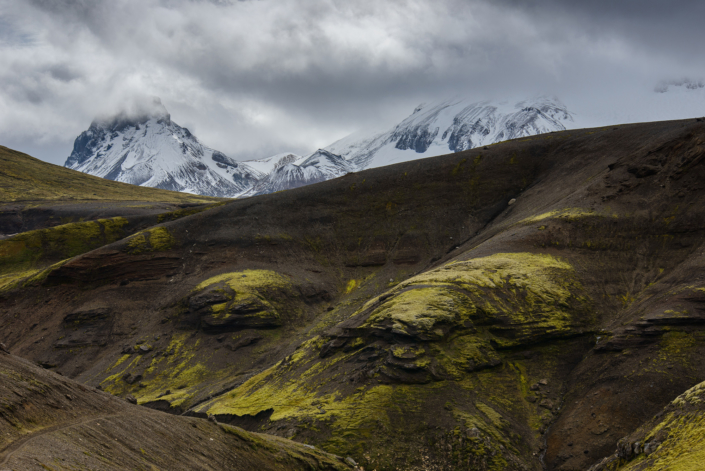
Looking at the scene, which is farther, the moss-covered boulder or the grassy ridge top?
the grassy ridge top

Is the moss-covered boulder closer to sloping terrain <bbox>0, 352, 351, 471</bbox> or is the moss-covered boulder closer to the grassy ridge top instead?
sloping terrain <bbox>0, 352, 351, 471</bbox>

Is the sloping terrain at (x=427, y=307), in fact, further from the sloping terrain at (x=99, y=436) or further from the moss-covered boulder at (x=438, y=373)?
the sloping terrain at (x=99, y=436)

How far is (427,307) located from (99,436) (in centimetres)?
2049

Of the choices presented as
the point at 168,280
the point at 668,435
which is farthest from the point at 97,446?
the point at 168,280

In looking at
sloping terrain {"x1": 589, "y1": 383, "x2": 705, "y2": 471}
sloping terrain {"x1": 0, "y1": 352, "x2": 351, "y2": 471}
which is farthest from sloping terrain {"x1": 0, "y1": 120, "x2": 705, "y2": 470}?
sloping terrain {"x1": 0, "y1": 352, "x2": 351, "y2": 471}

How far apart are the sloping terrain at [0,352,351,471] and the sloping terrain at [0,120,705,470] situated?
24.2 feet

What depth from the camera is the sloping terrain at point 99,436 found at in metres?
10.9

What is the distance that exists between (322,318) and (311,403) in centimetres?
2286

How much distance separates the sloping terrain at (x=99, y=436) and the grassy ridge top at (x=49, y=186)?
114049mm

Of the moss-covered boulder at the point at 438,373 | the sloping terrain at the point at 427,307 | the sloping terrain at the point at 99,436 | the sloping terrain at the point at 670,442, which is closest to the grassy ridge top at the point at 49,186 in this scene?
the sloping terrain at the point at 427,307

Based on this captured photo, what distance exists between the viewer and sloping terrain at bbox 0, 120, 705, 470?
2334cm

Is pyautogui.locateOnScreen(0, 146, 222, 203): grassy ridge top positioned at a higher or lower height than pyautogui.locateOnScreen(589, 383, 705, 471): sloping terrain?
higher

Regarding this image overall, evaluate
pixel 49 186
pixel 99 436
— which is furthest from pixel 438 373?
pixel 49 186

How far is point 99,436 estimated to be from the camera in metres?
12.9
